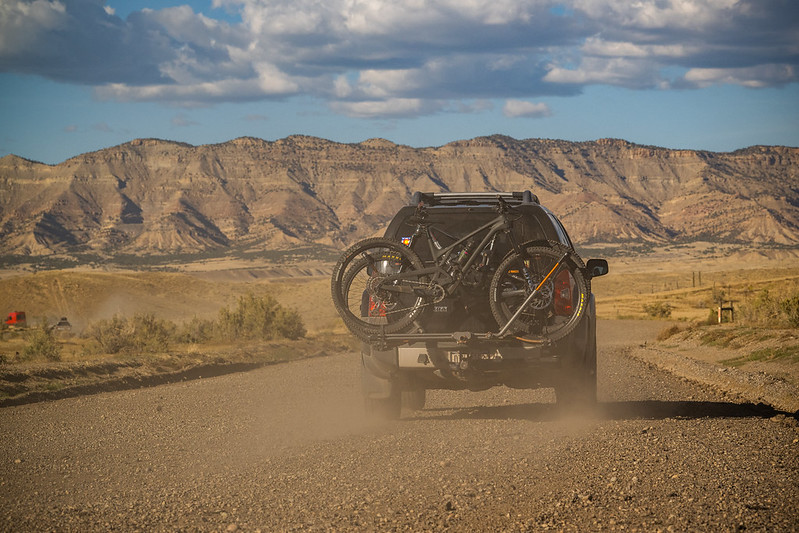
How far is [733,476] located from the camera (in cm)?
748

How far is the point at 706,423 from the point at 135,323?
28.2 meters

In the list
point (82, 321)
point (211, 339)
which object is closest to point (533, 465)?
point (211, 339)

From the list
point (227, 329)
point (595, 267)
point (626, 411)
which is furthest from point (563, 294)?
point (227, 329)

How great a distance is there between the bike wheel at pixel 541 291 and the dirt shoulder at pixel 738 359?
4480 mm

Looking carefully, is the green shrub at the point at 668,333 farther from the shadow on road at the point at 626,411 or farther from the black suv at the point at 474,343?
the black suv at the point at 474,343

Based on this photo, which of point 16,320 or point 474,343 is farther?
point 16,320

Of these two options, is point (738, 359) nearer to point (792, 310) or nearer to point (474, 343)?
point (792, 310)

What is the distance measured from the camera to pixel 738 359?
20703 mm

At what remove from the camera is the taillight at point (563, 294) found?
9477 mm

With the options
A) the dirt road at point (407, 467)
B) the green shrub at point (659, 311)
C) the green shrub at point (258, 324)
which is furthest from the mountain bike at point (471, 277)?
the green shrub at point (659, 311)

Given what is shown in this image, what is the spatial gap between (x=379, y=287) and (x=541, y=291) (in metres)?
1.61

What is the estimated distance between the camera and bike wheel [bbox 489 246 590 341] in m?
9.25

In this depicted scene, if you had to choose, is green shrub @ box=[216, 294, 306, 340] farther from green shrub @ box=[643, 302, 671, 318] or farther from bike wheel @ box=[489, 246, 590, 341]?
bike wheel @ box=[489, 246, 590, 341]

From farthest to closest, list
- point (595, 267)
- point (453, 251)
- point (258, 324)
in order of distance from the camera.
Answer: point (258, 324), point (595, 267), point (453, 251)
